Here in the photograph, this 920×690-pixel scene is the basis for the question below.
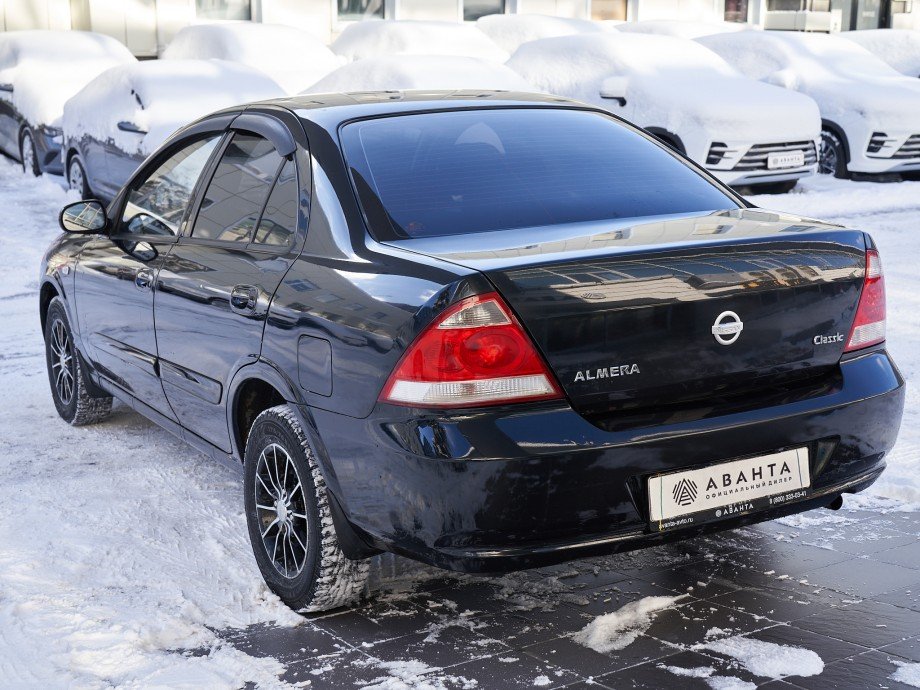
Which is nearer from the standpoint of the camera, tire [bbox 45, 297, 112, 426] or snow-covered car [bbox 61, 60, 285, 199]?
tire [bbox 45, 297, 112, 426]

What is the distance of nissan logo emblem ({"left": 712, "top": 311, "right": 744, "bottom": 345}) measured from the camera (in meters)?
3.18

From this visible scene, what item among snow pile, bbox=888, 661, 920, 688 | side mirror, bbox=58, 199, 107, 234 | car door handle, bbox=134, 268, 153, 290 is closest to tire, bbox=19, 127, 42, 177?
side mirror, bbox=58, 199, 107, 234

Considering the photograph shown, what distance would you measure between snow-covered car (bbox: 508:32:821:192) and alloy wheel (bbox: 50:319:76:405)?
8.02 metres

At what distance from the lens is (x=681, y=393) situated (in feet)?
A: 10.4

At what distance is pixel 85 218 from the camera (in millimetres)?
5184

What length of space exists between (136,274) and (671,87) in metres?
9.44

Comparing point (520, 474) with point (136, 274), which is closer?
point (520, 474)

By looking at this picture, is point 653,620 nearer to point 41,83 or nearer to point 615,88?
point 615,88

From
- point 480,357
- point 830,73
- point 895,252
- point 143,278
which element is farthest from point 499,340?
point 830,73

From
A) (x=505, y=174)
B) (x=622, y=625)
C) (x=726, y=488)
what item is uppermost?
(x=505, y=174)

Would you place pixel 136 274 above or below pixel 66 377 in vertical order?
above

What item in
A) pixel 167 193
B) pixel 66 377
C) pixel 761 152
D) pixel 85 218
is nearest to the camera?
pixel 167 193

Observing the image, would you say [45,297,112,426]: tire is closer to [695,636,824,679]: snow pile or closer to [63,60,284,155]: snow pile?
[695,636,824,679]: snow pile

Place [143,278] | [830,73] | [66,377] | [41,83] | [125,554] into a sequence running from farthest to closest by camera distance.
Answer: [830,73]
[41,83]
[66,377]
[143,278]
[125,554]
